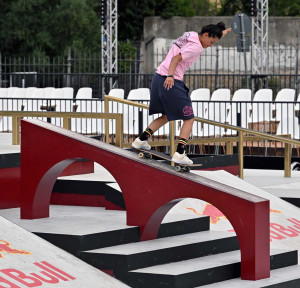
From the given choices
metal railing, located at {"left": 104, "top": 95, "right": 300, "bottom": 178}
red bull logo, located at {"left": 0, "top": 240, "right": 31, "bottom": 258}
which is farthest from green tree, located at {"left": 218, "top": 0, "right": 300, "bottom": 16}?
red bull logo, located at {"left": 0, "top": 240, "right": 31, "bottom": 258}

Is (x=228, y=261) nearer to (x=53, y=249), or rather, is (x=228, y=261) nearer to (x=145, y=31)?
(x=53, y=249)

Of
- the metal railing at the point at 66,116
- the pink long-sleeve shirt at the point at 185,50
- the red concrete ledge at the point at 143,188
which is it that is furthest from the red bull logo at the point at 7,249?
the metal railing at the point at 66,116

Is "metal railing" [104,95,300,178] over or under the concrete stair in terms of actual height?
over

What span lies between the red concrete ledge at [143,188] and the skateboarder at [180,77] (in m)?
0.44

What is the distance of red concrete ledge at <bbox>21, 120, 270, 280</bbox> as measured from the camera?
923cm

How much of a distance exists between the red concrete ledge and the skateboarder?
1.43ft

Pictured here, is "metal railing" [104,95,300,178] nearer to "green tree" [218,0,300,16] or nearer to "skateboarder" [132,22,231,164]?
"skateboarder" [132,22,231,164]

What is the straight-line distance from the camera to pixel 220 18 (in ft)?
130

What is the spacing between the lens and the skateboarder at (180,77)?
32.8ft

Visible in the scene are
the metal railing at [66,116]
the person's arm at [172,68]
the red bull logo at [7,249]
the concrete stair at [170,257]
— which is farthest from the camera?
the metal railing at [66,116]

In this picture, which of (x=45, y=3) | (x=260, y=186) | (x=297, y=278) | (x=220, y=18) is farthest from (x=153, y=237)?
(x=45, y=3)

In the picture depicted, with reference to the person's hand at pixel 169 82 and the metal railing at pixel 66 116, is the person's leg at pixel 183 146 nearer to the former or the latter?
the person's hand at pixel 169 82

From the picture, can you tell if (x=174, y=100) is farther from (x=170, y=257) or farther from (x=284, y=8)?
(x=284, y=8)

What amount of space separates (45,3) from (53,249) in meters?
35.0
